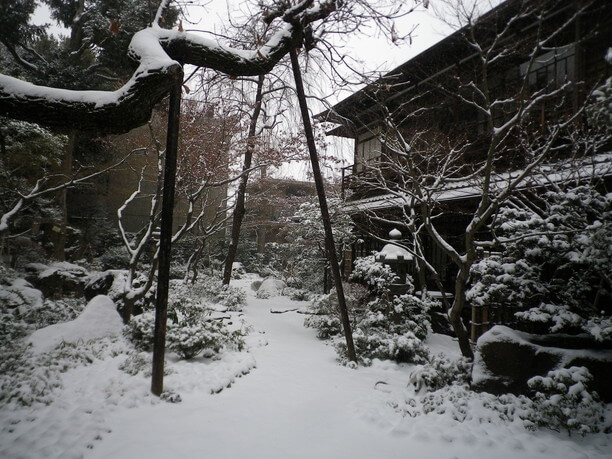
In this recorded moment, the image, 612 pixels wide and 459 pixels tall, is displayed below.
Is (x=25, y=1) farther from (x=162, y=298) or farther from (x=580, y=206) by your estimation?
(x=580, y=206)

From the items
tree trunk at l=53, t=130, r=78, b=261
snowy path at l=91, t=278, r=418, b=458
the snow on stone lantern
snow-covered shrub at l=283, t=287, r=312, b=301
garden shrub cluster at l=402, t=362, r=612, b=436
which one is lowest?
snow-covered shrub at l=283, t=287, r=312, b=301

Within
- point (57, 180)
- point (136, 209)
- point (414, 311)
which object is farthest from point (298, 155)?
point (136, 209)

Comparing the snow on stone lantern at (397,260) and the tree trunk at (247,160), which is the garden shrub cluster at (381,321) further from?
the tree trunk at (247,160)

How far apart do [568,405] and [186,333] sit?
5.38 m

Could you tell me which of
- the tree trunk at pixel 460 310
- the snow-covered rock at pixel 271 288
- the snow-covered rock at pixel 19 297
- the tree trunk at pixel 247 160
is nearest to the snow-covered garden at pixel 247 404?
the snow-covered rock at pixel 19 297

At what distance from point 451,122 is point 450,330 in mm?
6414

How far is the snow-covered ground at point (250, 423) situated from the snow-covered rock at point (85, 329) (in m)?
0.23

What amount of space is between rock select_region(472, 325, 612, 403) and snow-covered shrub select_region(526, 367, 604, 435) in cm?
37

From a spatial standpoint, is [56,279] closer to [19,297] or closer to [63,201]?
[19,297]

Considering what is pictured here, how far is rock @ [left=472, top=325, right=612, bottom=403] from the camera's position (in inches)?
151

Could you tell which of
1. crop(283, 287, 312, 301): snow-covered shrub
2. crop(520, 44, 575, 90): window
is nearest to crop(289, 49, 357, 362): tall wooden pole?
crop(520, 44, 575, 90): window

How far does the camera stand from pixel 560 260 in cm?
501

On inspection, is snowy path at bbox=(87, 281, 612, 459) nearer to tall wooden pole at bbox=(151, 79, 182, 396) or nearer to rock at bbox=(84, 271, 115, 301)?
tall wooden pole at bbox=(151, 79, 182, 396)

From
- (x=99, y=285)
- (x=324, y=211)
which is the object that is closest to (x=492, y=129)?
(x=324, y=211)
